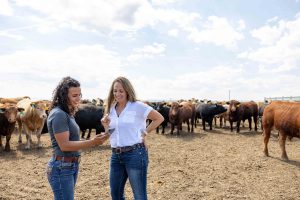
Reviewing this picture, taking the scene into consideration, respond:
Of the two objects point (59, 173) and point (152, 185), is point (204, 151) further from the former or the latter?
point (59, 173)

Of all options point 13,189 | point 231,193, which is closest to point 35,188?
point 13,189

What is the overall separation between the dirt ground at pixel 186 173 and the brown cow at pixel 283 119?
3.01 ft

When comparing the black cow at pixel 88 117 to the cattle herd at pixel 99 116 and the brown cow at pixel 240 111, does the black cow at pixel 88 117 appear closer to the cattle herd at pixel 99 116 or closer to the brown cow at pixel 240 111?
the cattle herd at pixel 99 116

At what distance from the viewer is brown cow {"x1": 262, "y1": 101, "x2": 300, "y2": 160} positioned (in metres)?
10.3

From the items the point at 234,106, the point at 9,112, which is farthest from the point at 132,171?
the point at 234,106

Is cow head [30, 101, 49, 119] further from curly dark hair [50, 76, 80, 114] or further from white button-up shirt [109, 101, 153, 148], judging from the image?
curly dark hair [50, 76, 80, 114]

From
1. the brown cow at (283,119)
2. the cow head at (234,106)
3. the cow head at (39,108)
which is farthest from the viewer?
the cow head at (234,106)

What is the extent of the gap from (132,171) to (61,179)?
0.94m

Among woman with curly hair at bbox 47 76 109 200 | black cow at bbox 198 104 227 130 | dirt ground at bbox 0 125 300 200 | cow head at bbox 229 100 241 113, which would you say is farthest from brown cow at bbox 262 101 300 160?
black cow at bbox 198 104 227 130

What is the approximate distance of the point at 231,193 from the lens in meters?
7.11

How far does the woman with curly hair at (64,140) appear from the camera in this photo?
10.4 feet

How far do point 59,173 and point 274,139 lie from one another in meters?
15.0

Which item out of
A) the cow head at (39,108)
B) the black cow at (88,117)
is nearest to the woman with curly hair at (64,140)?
the cow head at (39,108)

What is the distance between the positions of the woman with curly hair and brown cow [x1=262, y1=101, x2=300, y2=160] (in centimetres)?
857
